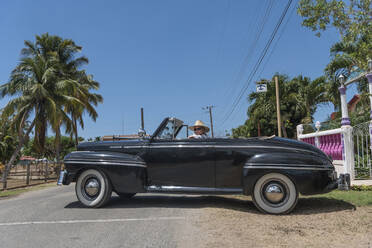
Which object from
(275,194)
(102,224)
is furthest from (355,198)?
(102,224)

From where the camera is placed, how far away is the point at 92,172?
544 cm

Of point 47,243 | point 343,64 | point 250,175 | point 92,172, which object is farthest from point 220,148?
point 343,64

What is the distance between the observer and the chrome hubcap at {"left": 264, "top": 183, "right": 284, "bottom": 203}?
4.71 meters

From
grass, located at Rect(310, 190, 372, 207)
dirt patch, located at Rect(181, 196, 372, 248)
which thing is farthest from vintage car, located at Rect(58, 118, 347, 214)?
grass, located at Rect(310, 190, 372, 207)

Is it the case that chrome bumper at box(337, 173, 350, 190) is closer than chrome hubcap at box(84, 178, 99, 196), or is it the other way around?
chrome bumper at box(337, 173, 350, 190)

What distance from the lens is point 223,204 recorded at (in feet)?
18.4


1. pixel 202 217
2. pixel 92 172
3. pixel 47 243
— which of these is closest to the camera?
pixel 47 243

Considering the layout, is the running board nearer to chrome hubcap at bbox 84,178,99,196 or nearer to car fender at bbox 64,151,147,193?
car fender at bbox 64,151,147,193

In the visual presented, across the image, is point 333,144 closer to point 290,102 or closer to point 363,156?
point 363,156

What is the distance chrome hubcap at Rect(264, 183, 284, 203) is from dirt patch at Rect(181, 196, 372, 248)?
0.27 meters

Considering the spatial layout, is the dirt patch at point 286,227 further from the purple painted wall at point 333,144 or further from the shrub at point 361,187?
the purple painted wall at point 333,144

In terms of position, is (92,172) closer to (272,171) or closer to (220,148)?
(220,148)

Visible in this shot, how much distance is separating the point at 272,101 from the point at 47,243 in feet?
92.1

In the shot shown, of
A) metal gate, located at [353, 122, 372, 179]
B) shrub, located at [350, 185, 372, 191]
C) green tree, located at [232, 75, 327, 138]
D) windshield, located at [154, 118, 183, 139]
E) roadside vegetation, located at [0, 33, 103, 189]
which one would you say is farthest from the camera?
green tree, located at [232, 75, 327, 138]
